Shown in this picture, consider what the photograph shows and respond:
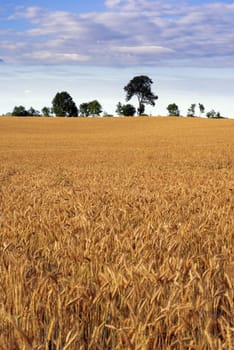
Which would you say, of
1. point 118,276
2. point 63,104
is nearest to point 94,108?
point 63,104

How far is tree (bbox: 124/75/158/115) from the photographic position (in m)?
116

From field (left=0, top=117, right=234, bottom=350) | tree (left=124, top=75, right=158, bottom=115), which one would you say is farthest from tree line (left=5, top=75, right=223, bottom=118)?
field (left=0, top=117, right=234, bottom=350)

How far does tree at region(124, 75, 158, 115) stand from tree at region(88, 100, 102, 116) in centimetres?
1167

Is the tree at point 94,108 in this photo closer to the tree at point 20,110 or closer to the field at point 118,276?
the tree at point 20,110

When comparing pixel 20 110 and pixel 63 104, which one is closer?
pixel 63 104

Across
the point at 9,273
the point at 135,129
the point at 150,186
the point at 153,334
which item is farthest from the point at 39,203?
the point at 135,129

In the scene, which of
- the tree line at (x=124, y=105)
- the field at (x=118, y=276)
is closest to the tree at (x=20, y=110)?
the tree line at (x=124, y=105)

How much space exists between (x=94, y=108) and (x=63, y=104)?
30.0ft

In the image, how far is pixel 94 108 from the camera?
5010 inches

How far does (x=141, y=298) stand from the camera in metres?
3.12

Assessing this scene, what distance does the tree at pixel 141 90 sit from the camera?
382ft

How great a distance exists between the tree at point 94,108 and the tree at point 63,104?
6.93m

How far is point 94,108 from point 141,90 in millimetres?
14574

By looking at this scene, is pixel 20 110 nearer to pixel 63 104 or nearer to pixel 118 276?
pixel 63 104
